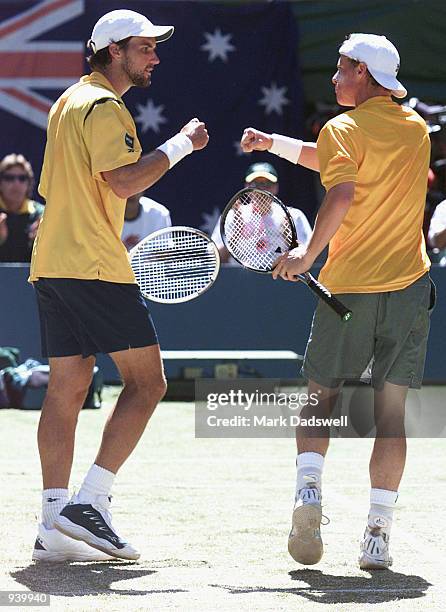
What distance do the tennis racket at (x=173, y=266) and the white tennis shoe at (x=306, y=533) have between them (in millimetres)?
1358

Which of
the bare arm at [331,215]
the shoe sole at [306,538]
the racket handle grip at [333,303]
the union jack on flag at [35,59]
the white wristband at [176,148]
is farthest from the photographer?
the union jack on flag at [35,59]

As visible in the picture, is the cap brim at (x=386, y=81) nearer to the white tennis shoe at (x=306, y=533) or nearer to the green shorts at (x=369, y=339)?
the green shorts at (x=369, y=339)

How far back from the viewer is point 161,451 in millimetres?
7727

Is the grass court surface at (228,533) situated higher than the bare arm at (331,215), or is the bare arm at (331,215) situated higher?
the bare arm at (331,215)

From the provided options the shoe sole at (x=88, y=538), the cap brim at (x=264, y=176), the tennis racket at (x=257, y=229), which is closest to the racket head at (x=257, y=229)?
the tennis racket at (x=257, y=229)

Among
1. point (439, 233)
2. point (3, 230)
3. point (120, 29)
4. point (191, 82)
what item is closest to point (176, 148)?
point (120, 29)

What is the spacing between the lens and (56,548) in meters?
4.61

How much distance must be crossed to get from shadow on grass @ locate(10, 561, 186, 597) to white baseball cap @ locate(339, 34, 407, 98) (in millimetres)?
1917

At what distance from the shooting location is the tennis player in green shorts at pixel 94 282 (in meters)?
4.56

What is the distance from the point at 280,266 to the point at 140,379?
68cm

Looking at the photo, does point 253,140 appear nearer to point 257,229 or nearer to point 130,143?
point 257,229

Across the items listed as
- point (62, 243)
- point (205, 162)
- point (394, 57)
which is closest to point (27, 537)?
point (62, 243)

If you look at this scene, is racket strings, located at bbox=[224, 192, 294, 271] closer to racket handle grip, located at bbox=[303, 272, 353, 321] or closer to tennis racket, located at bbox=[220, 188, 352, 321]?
tennis racket, located at bbox=[220, 188, 352, 321]

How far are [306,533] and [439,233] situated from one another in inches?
245
